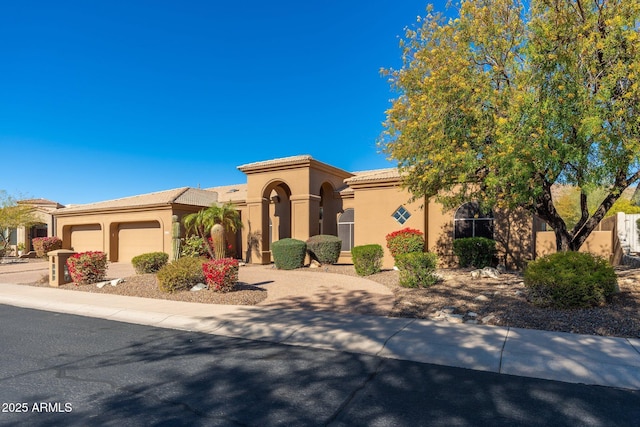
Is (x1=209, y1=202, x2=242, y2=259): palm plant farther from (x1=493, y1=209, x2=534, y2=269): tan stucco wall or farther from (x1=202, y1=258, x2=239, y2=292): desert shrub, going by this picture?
(x1=493, y1=209, x2=534, y2=269): tan stucco wall

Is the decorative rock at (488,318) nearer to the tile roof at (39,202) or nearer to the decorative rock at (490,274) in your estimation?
the decorative rock at (490,274)

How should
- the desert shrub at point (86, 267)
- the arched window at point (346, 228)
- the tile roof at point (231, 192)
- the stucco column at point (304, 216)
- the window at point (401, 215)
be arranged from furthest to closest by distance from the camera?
the tile roof at point (231, 192) → the arched window at point (346, 228) → the stucco column at point (304, 216) → the window at point (401, 215) → the desert shrub at point (86, 267)

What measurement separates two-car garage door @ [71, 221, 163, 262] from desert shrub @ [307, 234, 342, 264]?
1041 centimetres

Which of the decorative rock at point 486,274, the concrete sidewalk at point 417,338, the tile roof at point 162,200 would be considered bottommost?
the concrete sidewalk at point 417,338

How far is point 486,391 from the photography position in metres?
4.48

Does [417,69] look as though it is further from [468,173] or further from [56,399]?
[56,399]

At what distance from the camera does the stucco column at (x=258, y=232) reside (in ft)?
68.5

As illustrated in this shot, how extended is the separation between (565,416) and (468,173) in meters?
7.39

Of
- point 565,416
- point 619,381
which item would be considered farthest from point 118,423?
point 619,381

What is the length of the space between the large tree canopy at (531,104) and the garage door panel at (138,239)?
1735 cm

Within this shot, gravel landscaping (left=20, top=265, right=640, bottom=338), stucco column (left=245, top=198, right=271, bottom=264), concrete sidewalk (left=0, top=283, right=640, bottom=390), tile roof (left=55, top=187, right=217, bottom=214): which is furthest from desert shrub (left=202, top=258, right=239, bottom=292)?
tile roof (left=55, top=187, right=217, bottom=214)

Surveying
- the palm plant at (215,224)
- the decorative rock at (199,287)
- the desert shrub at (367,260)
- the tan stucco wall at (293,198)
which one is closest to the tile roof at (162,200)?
the palm plant at (215,224)

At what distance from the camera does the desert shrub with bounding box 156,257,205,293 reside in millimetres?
11414

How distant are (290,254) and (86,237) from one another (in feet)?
59.3
